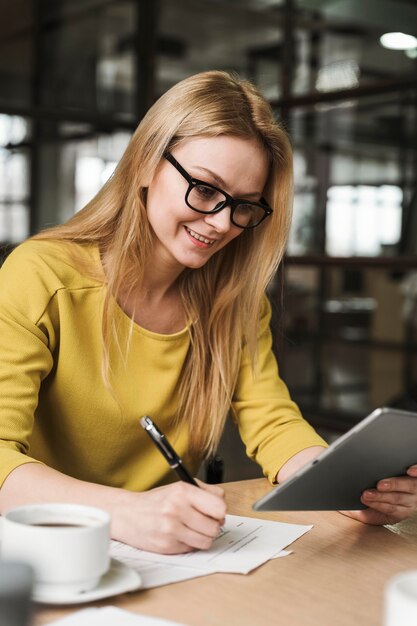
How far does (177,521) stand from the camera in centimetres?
113

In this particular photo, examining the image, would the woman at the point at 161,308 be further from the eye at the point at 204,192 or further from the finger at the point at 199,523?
the finger at the point at 199,523

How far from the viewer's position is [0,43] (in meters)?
3.46

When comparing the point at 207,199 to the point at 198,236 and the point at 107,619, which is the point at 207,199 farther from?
the point at 107,619

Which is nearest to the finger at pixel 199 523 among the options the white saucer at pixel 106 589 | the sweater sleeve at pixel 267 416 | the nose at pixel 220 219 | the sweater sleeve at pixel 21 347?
the white saucer at pixel 106 589

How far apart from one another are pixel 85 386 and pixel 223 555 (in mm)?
540

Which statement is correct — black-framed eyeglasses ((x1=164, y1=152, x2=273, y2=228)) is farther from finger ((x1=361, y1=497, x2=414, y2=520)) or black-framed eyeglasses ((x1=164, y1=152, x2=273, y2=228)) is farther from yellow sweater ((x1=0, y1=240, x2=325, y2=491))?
finger ((x1=361, y1=497, x2=414, y2=520))

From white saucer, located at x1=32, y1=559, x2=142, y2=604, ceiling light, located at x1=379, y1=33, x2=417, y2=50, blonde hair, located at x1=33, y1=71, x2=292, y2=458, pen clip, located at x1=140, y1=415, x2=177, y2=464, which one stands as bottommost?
white saucer, located at x1=32, y1=559, x2=142, y2=604

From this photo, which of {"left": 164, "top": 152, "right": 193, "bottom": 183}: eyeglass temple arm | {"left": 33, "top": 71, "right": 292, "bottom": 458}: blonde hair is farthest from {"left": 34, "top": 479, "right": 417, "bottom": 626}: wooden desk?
{"left": 164, "top": 152, "right": 193, "bottom": 183}: eyeglass temple arm

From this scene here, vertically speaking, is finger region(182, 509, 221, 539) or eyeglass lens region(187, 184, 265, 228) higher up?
eyeglass lens region(187, 184, 265, 228)

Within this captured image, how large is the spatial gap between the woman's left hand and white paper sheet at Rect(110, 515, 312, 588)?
12 centimetres

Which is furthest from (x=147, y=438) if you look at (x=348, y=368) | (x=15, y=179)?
(x=348, y=368)

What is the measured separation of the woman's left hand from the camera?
1350mm

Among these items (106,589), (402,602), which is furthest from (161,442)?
(402,602)

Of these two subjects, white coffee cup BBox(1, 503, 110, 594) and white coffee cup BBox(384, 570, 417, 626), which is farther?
white coffee cup BBox(1, 503, 110, 594)
